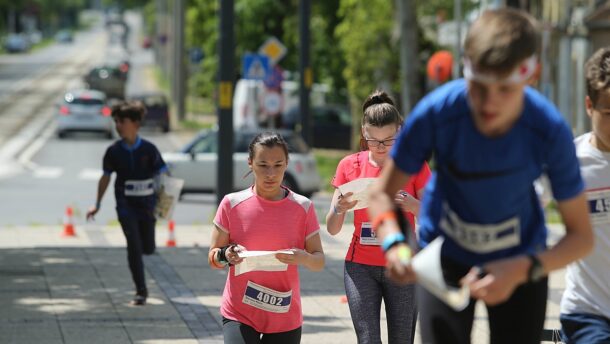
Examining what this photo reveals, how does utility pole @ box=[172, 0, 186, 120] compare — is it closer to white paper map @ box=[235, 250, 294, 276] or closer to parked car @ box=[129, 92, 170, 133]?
parked car @ box=[129, 92, 170, 133]

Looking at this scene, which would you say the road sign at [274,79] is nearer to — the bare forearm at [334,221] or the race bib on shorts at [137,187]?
the race bib on shorts at [137,187]

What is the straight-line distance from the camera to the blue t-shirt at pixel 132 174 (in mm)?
11367

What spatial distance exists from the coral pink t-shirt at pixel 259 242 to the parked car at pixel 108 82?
2384 inches

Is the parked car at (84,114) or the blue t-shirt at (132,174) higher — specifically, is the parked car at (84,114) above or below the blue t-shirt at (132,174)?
below

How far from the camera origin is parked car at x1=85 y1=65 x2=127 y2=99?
218ft

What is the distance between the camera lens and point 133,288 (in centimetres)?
1245

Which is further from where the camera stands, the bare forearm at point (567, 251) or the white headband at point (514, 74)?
the bare forearm at point (567, 251)

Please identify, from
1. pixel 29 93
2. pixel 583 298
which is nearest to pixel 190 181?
pixel 583 298

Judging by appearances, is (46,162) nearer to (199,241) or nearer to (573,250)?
(199,241)

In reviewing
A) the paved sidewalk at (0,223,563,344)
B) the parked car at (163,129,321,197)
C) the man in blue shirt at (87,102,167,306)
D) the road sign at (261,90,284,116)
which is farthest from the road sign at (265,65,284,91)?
the man in blue shirt at (87,102,167,306)

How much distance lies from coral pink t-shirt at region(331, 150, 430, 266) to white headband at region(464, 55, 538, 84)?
294 centimetres

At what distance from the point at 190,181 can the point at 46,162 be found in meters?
12.5

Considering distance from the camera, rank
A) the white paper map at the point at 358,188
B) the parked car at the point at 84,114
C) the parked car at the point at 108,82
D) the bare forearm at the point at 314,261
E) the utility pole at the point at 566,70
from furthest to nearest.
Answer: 1. the parked car at the point at 108,82
2. the parked car at the point at 84,114
3. the utility pole at the point at 566,70
4. the white paper map at the point at 358,188
5. the bare forearm at the point at 314,261

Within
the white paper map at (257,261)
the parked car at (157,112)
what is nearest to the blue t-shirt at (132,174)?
the white paper map at (257,261)
